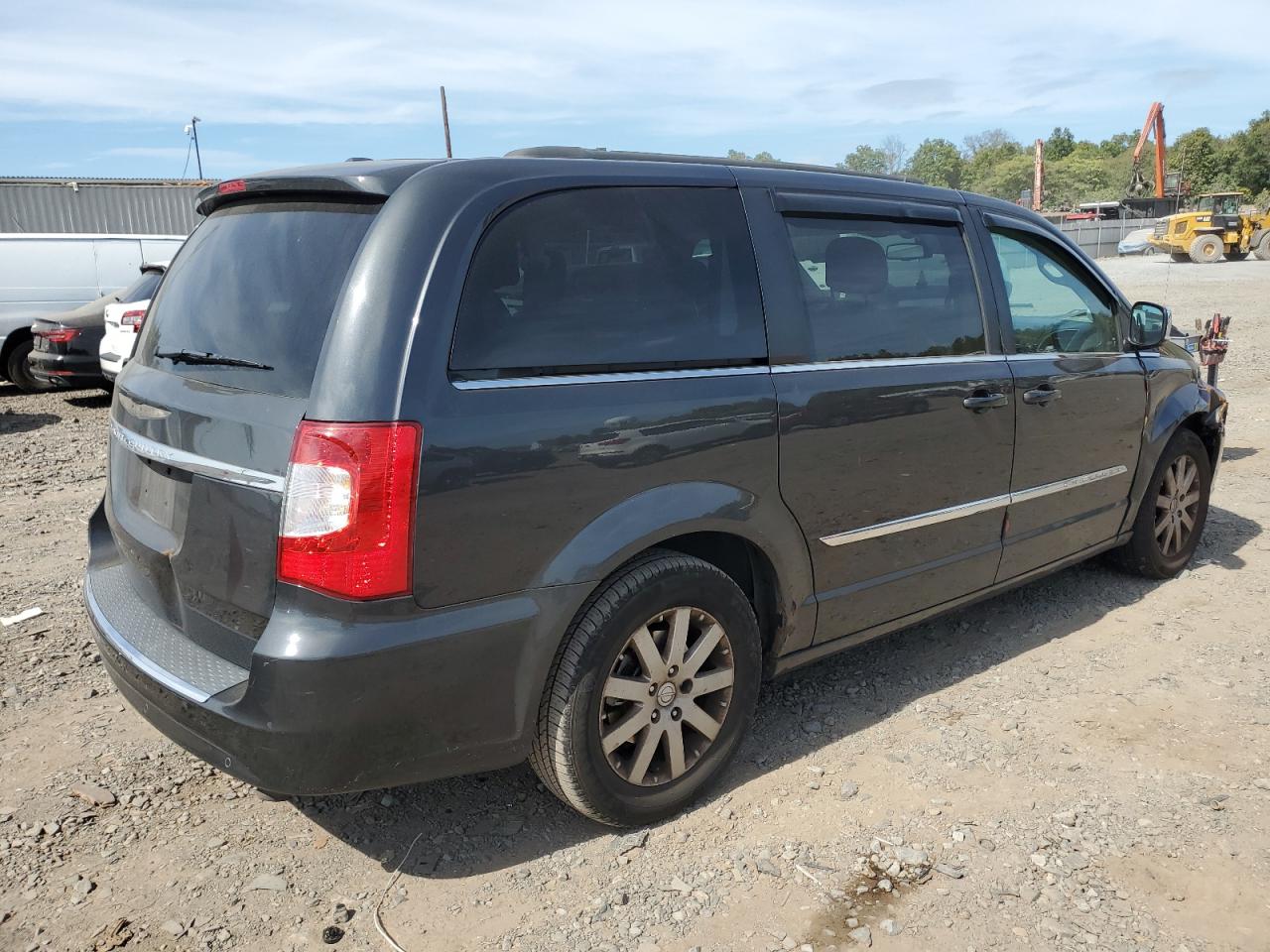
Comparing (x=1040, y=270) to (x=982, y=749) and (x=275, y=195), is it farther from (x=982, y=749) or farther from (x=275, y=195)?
(x=275, y=195)

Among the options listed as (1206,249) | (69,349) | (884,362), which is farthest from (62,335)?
(1206,249)

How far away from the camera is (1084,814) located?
120 inches

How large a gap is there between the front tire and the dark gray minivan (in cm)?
1

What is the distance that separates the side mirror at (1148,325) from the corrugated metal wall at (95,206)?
3050cm

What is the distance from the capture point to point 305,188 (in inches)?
106

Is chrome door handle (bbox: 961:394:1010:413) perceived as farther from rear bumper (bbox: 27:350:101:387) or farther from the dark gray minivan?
rear bumper (bbox: 27:350:101:387)

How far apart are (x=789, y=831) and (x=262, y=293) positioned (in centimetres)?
213

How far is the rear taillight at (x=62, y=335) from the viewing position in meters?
11.2

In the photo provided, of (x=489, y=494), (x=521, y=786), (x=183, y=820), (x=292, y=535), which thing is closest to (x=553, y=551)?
(x=489, y=494)

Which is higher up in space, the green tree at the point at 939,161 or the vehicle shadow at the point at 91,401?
the green tree at the point at 939,161

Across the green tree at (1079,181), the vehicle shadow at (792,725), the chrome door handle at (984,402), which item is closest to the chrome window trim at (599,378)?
the chrome door handle at (984,402)

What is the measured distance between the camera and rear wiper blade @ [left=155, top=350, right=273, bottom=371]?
2586mm

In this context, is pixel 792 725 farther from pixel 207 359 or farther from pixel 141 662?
pixel 207 359

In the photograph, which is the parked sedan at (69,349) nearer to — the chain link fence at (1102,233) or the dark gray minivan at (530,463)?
the dark gray minivan at (530,463)
